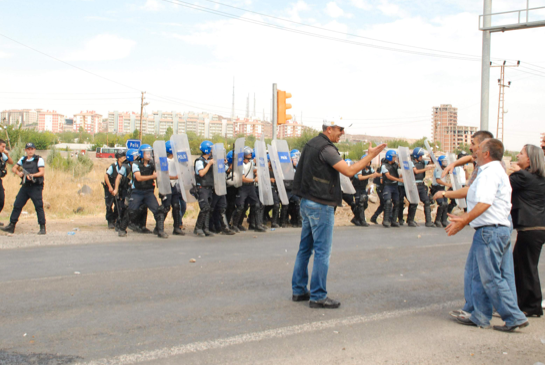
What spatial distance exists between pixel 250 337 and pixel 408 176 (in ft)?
33.4

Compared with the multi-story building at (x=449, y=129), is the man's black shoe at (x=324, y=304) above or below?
below

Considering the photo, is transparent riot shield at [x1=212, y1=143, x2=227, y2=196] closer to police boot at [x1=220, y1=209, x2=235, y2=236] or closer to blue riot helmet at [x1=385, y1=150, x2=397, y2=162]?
police boot at [x1=220, y1=209, x2=235, y2=236]

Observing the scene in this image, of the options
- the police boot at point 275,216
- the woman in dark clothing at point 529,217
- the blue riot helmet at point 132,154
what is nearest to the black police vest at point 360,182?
the police boot at point 275,216

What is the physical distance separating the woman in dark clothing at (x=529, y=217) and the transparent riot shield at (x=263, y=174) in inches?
282

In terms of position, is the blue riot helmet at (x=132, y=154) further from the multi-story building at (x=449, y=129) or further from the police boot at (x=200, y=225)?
the multi-story building at (x=449, y=129)

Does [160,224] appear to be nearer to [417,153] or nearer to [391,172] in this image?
[391,172]

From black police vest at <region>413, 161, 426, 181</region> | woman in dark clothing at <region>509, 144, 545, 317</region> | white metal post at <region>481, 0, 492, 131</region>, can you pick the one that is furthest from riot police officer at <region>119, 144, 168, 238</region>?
white metal post at <region>481, 0, 492, 131</region>

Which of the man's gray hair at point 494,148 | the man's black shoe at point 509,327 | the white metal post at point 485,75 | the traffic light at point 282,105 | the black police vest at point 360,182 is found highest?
the white metal post at point 485,75

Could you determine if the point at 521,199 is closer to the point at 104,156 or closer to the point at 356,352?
the point at 356,352

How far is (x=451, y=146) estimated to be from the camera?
107m

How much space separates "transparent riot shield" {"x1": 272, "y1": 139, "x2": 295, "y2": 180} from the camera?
1245cm

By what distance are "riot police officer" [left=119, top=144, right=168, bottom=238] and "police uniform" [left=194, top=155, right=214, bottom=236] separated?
30.7 inches

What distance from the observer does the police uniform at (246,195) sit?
443 inches

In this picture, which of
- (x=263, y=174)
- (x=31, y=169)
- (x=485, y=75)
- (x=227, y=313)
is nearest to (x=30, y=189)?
(x=31, y=169)
